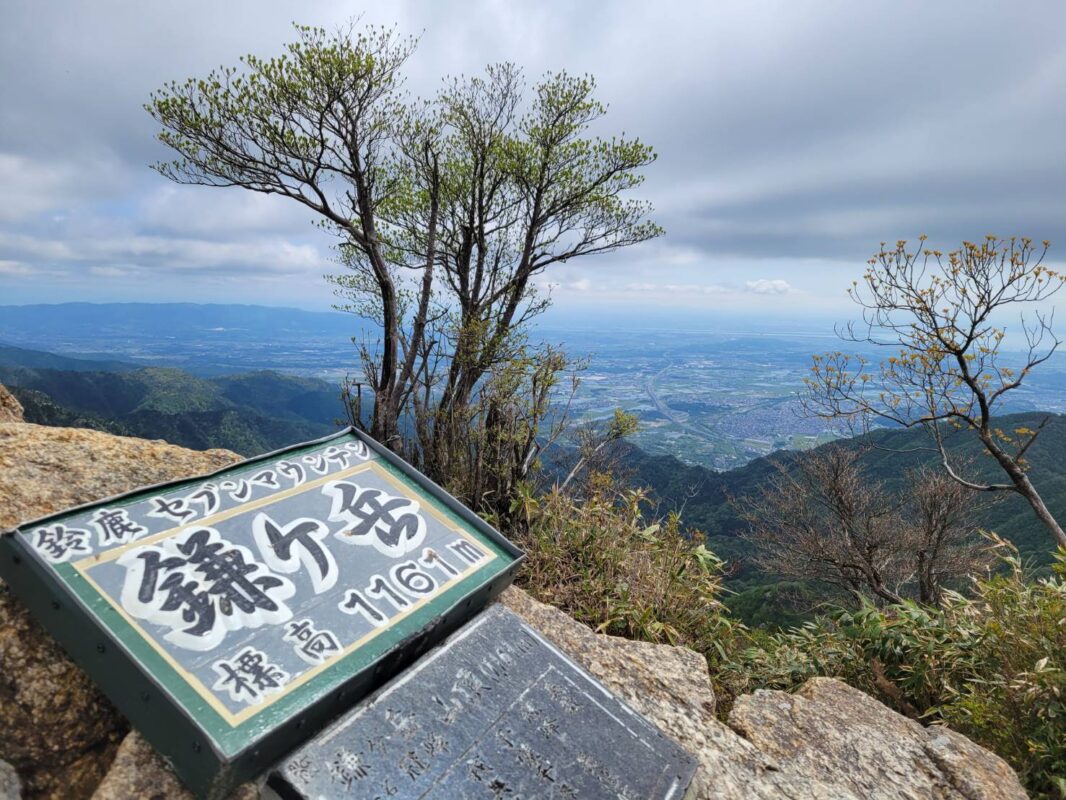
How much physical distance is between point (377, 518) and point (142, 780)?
4.32 feet

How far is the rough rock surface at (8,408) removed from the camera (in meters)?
4.31

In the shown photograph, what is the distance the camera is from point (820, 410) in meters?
12.2

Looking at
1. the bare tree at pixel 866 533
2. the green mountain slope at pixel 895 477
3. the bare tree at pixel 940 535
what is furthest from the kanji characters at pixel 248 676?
the green mountain slope at pixel 895 477

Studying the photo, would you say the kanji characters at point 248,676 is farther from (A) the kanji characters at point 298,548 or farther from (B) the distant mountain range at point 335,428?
(B) the distant mountain range at point 335,428

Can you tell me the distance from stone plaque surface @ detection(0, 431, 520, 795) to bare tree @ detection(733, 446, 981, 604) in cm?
1561

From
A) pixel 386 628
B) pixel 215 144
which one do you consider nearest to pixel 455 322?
pixel 215 144

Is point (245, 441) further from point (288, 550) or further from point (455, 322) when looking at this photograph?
point (288, 550)

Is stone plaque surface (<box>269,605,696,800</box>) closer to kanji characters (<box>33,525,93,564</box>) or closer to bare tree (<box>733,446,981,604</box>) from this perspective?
kanji characters (<box>33,525,93,564</box>)

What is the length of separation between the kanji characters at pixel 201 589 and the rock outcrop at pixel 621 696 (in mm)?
640

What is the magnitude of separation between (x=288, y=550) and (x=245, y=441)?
84.2 meters

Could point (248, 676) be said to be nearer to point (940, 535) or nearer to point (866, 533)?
point (866, 533)

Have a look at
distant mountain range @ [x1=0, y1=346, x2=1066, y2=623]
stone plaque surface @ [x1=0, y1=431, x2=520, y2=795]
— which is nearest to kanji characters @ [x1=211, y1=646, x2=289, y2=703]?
stone plaque surface @ [x1=0, y1=431, x2=520, y2=795]

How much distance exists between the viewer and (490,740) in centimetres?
202

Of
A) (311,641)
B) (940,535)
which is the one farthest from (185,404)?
(311,641)
